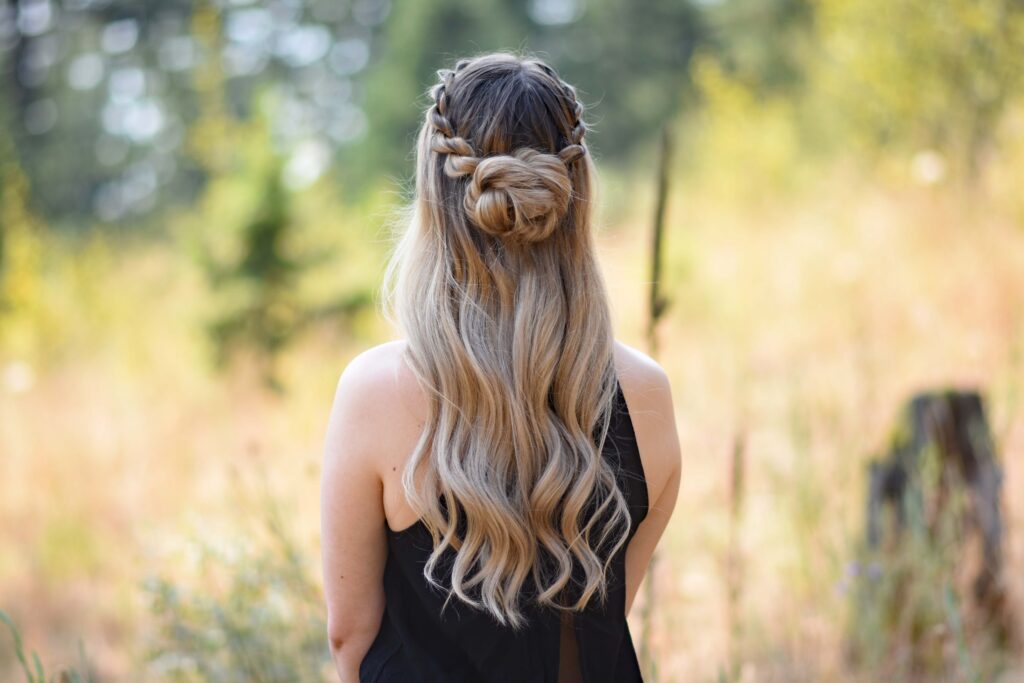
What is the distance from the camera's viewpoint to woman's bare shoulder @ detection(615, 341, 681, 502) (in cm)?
147

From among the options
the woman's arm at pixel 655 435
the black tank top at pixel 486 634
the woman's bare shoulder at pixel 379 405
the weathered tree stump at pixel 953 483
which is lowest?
the weathered tree stump at pixel 953 483

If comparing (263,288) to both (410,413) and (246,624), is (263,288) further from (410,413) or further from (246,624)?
(410,413)

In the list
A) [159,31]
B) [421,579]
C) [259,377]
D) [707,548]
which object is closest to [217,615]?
[421,579]

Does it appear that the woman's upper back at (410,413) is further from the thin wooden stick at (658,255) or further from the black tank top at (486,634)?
the thin wooden stick at (658,255)

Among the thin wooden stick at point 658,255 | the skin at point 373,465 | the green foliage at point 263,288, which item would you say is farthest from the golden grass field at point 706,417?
the skin at point 373,465

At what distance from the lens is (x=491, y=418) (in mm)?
1343

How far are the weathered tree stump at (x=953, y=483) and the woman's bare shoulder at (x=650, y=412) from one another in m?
1.54

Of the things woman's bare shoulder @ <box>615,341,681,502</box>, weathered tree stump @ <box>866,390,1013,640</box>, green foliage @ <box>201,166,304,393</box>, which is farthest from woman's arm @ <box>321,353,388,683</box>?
green foliage @ <box>201,166,304,393</box>

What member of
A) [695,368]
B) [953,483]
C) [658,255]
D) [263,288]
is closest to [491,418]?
[658,255]

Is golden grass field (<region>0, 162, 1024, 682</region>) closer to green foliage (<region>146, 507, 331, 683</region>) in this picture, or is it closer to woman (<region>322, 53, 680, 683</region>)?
green foliage (<region>146, 507, 331, 683</region>)

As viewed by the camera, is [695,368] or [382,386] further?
[695,368]

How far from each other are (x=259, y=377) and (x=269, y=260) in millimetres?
878

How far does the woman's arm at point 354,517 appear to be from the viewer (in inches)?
53.2

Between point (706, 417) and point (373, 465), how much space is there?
13.2 ft
